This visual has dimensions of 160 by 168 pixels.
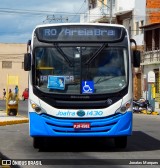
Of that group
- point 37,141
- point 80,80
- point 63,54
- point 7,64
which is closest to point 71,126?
point 80,80

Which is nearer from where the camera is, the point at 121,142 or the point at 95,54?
the point at 95,54

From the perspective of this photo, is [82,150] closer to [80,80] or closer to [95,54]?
[80,80]

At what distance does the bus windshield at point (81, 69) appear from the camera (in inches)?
559

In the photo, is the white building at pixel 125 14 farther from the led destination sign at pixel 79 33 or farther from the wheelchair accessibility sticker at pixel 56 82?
the wheelchair accessibility sticker at pixel 56 82

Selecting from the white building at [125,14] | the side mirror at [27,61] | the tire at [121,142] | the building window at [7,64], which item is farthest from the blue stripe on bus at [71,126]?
the building window at [7,64]

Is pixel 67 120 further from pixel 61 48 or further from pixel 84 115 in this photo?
pixel 61 48

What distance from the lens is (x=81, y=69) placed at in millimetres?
14328

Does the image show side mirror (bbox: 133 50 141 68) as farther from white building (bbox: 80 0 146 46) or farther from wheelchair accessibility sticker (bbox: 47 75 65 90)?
white building (bbox: 80 0 146 46)

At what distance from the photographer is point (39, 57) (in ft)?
47.3

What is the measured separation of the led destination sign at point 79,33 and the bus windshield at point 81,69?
0.65ft

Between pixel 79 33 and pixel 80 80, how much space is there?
1.30 metres

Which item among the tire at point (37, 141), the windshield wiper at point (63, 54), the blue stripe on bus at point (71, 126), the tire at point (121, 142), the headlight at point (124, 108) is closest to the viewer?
the blue stripe on bus at point (71, 126)

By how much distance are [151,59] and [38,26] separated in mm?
34934

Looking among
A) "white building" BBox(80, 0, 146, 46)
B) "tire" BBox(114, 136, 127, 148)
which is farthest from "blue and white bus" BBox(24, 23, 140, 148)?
"white building" BBox(80, 0, 146, 46)
